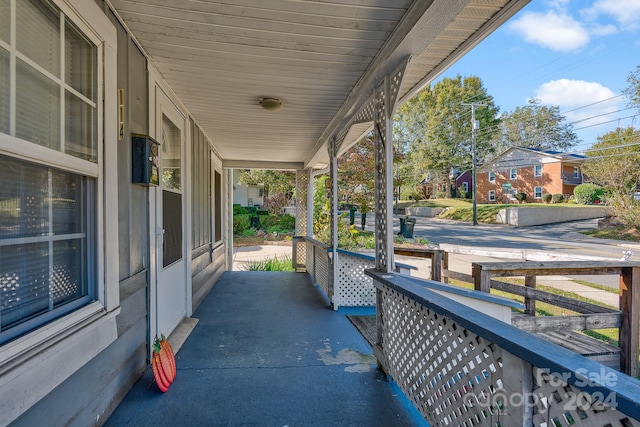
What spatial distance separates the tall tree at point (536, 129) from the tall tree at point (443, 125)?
715 cm

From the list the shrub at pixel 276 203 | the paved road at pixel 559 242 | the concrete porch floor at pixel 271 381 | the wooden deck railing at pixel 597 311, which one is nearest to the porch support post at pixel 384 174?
the concrete porch floor at pixel 271 381

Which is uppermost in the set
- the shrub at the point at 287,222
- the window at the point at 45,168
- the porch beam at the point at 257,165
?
the porch beam at the point at 257,165

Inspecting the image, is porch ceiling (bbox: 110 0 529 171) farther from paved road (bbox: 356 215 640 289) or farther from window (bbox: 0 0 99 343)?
paved road (bbox: 356 215 640 289)

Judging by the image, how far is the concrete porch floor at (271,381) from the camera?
1.99 meters

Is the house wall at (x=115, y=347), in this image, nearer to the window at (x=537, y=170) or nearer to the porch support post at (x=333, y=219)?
the porch support post at (x=333, y=219)

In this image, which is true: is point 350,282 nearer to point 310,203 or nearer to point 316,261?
point 316,261

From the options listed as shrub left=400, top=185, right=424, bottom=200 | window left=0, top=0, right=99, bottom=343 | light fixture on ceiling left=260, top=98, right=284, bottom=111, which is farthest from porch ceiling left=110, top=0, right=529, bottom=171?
shrub left=400, top=185, right=424, bottom=200

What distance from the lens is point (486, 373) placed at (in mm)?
1382

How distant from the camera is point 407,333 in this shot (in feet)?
6.95

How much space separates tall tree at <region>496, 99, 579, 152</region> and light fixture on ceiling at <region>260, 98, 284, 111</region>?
3752 centimetres

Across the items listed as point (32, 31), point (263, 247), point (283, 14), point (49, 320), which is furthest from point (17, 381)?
point (263, 247)

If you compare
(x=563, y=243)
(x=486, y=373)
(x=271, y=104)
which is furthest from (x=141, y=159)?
(x=563, y=243)

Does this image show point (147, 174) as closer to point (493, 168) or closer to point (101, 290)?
point (101, 290)

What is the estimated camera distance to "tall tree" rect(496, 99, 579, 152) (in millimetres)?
34188
